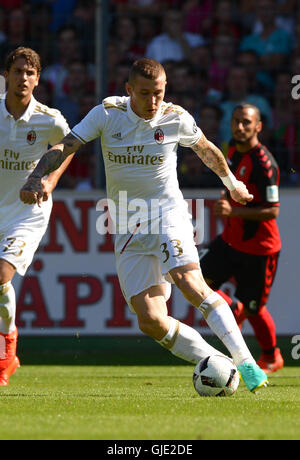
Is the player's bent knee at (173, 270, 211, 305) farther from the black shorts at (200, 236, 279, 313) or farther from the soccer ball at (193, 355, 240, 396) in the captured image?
the black shorts at (200, 236, 279, 313)

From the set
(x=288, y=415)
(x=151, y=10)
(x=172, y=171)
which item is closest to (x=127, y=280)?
(x=172, y=171)

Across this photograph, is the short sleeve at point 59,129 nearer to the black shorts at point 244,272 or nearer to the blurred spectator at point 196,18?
the black shorts at point 244,272

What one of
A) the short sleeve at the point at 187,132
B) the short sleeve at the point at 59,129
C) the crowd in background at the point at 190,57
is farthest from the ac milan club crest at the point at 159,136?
the crowd in background at the point at 190,57

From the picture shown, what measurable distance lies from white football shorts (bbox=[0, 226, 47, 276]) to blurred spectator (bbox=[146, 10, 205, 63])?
471 centimetres

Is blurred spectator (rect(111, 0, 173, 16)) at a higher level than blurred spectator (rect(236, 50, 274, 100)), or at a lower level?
higher

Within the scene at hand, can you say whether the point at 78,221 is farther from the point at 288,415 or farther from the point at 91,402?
the point at 288,415

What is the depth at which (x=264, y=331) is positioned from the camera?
860 centimetres

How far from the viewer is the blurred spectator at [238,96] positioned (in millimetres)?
11016

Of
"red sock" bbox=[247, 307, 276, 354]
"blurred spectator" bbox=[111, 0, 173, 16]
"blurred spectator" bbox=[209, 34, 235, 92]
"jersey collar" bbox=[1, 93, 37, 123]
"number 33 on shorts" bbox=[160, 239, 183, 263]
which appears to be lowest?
"red sock" bbox=[247, 307, 276, 354]

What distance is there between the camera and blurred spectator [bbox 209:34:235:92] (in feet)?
37.1

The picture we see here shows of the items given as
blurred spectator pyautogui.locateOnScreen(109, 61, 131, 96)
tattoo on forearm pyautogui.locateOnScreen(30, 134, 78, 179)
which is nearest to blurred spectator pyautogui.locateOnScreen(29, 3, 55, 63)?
blurred spectator pyautogui.locateOnScreen(109, 61, 131, 96)

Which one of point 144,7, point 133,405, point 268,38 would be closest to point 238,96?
point 268,38

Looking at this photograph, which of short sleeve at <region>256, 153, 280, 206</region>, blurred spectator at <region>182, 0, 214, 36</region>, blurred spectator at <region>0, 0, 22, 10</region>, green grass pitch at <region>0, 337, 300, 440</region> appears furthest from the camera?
blurred spectator at <region>0, 0, 22, 10</region>

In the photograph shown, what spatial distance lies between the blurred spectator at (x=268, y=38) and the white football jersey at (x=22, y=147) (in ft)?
15.3
